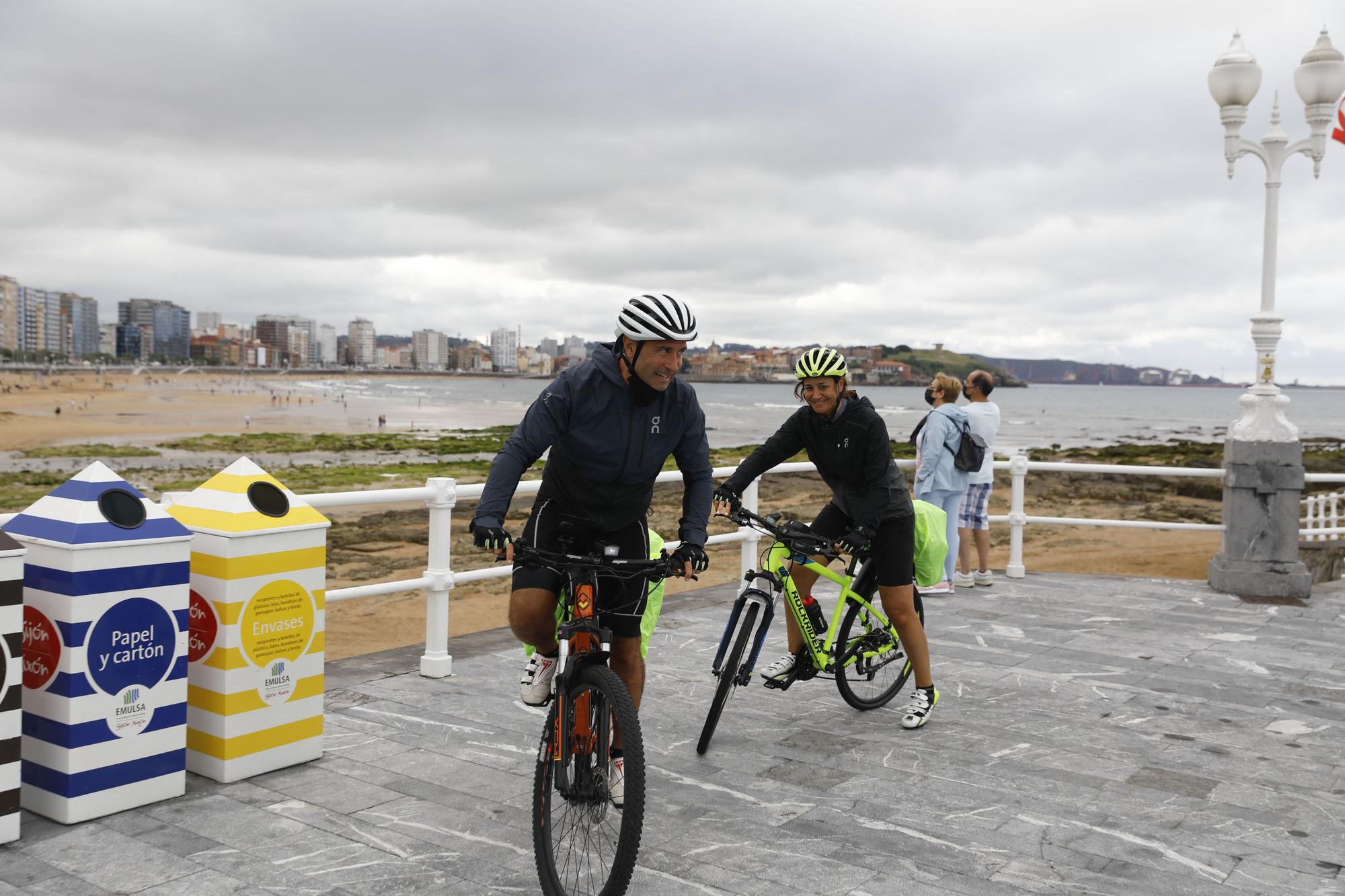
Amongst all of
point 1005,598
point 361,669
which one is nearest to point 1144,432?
point 1005,598

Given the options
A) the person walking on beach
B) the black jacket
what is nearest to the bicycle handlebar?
the black jacket

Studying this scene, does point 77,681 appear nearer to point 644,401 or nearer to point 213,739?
point 213,739

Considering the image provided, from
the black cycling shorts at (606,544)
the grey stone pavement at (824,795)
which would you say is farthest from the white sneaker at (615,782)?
the black cycling shorts at (606,544)

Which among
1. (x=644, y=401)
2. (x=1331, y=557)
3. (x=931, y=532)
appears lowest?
(x=1331, y=557)

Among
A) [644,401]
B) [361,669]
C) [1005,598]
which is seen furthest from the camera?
[1005,598]

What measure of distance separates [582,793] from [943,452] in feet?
20.3

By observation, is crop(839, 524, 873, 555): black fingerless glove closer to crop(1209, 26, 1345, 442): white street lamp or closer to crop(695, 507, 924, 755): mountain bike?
crop(695, 507, 924, 755): mountain bike

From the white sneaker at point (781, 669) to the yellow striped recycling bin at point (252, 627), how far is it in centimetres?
213

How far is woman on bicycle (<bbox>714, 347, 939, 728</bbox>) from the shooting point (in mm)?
5125

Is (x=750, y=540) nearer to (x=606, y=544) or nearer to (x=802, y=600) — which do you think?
(x=802, y=600)

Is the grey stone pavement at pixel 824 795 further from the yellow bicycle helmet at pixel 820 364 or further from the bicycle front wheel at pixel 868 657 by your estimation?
the yellow bicycle helmet at pixel 820 364

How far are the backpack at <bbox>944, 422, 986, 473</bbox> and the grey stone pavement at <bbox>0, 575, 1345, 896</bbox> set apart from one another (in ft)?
7.17

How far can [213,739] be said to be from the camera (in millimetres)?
4375

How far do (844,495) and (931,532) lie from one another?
2.44ft
